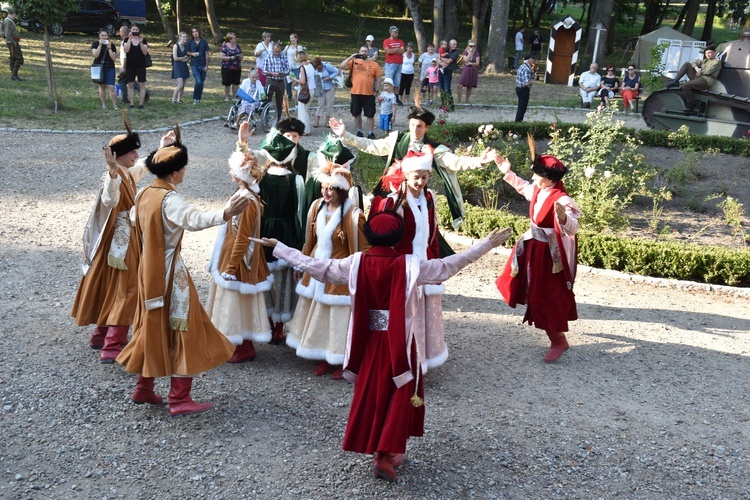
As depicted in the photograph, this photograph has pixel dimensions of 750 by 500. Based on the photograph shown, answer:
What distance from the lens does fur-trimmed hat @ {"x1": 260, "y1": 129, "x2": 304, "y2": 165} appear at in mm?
6020

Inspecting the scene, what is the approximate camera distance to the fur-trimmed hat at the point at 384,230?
4.23 m

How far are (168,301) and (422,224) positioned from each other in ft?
5.91

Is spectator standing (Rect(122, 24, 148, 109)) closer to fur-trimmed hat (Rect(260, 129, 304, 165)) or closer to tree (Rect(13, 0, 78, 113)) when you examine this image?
tree (Rect(13, 0, 78, 113))

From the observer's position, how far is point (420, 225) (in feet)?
17.9

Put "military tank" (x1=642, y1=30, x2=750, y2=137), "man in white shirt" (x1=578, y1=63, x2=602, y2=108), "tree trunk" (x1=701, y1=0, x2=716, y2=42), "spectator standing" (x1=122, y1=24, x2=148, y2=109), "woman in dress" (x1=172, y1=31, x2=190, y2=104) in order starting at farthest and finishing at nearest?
"tree trunk" (x1=701, y1=0, x2=716, y2=42)
"man in white shirt" (x1=578, y1=63, x2=602, y2=108)
"woman in dress" (x1=172, y1=31, x2=190, y2=104)
"military tank" (x1=642, y1=30, x2=750, y2=137)
"spectator standing" (x1=122, y1=24, x2=148, y2=109)

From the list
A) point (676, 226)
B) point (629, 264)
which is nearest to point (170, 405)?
point (629, 264)

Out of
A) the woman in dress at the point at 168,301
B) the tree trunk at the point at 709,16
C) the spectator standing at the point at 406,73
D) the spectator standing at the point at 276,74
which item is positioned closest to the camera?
the woman in dress at the point at 168,301

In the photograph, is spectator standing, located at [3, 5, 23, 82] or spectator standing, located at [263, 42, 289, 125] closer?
spectator standing, located at [263, 42, 289, 125]

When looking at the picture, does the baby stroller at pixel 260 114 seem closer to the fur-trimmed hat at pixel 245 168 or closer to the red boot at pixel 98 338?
the red boot at pixel 98 338

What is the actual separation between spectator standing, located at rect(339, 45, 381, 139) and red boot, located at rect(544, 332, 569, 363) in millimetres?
8469

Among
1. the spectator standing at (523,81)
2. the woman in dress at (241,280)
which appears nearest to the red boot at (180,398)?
the woman in dress at (241,280)

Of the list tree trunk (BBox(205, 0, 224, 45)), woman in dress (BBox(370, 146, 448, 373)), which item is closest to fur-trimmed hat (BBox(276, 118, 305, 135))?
woman in dress (BBox(370, 146, 448, 373))

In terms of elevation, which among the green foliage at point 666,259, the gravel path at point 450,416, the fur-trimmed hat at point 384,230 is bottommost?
the gravel path at point 450,416

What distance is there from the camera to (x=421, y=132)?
639 cm
